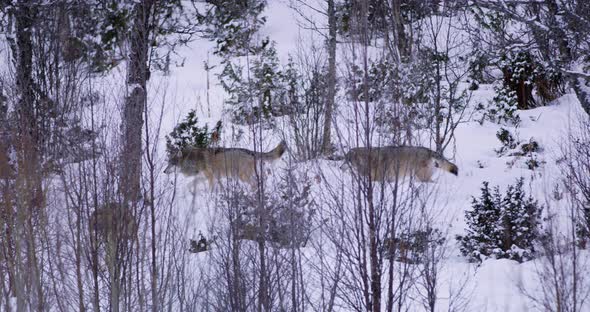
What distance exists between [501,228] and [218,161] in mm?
4062

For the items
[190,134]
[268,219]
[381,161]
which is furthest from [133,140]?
[190,134]

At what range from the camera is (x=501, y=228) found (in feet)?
33.3

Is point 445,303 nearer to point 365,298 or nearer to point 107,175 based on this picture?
point 365,298

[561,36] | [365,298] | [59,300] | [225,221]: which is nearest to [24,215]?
[59,300]

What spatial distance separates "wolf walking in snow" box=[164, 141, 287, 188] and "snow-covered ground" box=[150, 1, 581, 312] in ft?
0.66

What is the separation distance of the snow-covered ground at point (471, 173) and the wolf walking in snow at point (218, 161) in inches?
7.9

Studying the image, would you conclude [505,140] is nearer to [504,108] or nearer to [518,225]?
[504,108]

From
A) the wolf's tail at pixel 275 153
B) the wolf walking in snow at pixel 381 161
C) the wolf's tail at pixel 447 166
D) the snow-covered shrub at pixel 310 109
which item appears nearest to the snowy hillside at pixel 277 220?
the wolf walking in snow at pixel 381 161

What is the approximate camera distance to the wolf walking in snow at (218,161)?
9.69 metres

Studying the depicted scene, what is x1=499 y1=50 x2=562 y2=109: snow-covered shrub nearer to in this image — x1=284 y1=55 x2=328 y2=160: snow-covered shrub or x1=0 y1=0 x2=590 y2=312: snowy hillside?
x1=284 y1=55 x2=328 y2=160: snow-covered shrub

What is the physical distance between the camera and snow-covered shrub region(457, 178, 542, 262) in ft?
32.5

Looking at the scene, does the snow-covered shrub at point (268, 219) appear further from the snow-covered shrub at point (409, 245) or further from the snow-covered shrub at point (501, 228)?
the snow-covered shrub at point (501, 228)

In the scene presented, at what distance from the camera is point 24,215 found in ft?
28.9

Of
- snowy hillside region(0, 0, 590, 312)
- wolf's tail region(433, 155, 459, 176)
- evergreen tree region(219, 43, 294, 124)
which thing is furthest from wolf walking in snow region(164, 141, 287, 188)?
evergreen tree region(219, 43, 294, 124)
